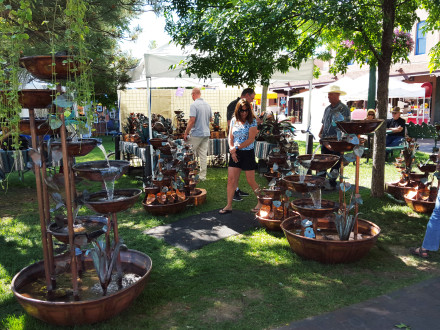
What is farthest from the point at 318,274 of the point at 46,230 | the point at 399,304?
the point at 46,230

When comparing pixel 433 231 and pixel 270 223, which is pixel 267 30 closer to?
pixel 270 223

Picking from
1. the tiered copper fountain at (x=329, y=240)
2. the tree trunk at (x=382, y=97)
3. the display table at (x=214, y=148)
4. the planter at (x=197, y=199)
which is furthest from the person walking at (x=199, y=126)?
the tiered copper fountain at (x=329, y=240)

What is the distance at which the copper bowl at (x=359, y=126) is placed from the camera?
362cm

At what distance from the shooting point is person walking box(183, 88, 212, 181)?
751 centimetres

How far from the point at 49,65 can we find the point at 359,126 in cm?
279

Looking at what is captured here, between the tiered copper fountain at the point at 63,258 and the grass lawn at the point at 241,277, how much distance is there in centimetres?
18

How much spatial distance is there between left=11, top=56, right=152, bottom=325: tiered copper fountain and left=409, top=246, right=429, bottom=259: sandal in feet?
9.43

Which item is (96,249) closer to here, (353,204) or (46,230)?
(46,230)

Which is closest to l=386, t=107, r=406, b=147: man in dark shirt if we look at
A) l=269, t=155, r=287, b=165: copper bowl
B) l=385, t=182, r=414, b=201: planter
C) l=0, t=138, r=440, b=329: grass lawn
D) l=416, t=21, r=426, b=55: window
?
l=385, t=182, r=414, b=201: planter

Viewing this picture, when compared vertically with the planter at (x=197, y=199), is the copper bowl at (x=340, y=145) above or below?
above

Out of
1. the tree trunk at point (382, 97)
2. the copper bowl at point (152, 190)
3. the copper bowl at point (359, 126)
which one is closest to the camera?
the copper bowl at point (359, 126)

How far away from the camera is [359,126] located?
3660 millimetres

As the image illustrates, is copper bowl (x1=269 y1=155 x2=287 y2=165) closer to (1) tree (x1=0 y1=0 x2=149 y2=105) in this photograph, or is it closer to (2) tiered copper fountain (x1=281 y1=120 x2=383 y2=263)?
(2) tiered copper fountain (x1=281 y1=120 x2=383 y2=263)

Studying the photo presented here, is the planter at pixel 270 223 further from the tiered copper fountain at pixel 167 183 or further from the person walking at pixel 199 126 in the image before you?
the person walking at pixel 199 126
